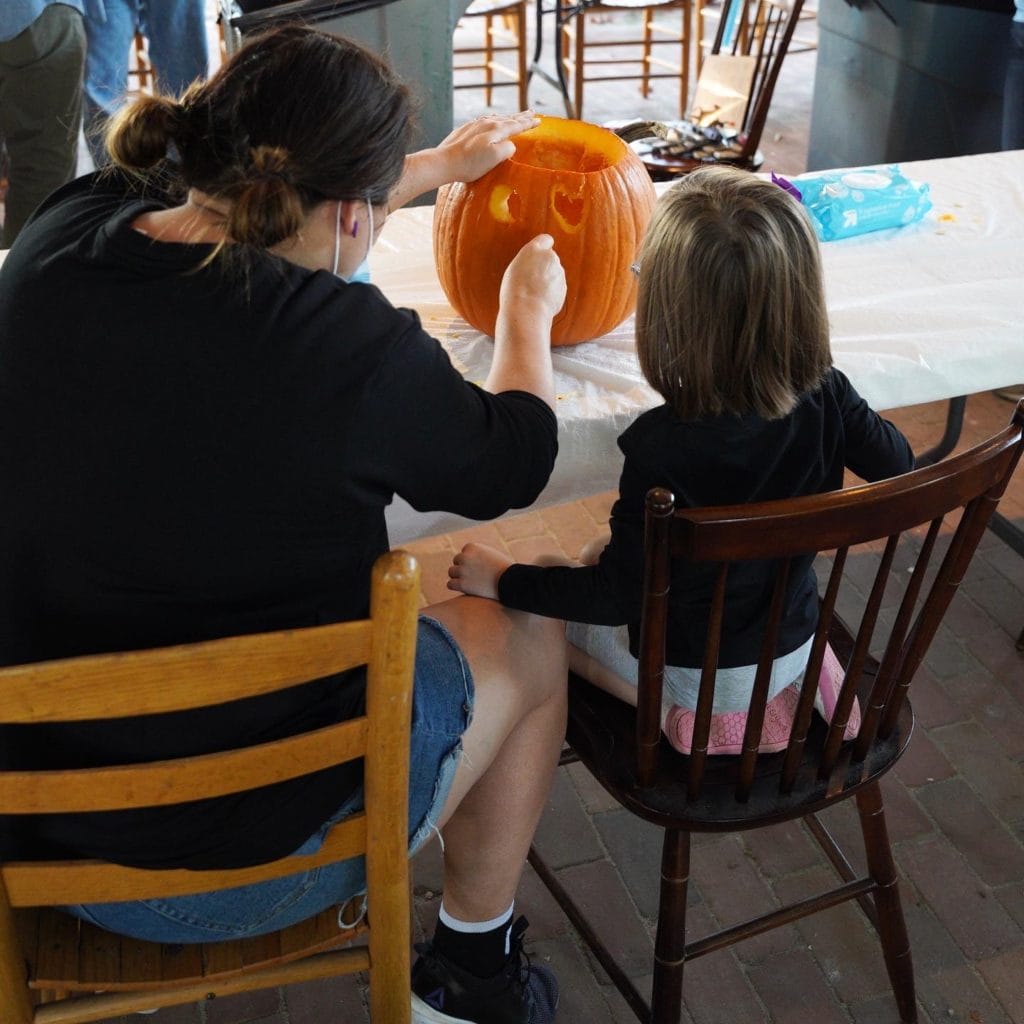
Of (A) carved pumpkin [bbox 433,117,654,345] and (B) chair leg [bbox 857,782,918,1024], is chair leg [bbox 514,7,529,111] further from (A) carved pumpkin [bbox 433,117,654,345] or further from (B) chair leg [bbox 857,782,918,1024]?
(B) chair leg [bbox 857,782,918,1024]

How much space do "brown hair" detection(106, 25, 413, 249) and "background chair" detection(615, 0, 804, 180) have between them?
→ 1.87 meters

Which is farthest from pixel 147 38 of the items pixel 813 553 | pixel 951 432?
pixel 813 553

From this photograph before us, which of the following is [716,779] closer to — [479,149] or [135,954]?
[135,954]

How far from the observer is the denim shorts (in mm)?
1012

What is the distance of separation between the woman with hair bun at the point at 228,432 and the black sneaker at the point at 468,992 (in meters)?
0.33

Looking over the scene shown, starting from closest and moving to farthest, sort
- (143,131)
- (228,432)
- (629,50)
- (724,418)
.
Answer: (228,432) < (143,131) < (724,418) < (629,50)

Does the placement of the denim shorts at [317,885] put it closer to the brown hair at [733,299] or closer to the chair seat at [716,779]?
the chair seat at [716,779]

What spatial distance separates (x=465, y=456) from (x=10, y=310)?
39 centimetres

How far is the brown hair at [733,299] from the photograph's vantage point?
1062 millimetres

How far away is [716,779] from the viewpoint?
1.20 m

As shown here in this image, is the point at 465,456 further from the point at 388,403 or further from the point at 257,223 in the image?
the point at 257,223

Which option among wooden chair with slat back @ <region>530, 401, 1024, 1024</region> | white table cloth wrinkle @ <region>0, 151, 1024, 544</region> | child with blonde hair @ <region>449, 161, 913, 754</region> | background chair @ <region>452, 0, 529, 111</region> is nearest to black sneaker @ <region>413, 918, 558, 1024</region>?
wooden chair with slat back @ <region>530, 401, 1024, 1024</region>

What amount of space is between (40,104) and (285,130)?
236cm

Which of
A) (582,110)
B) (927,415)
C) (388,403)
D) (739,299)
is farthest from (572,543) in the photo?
(582,110)
